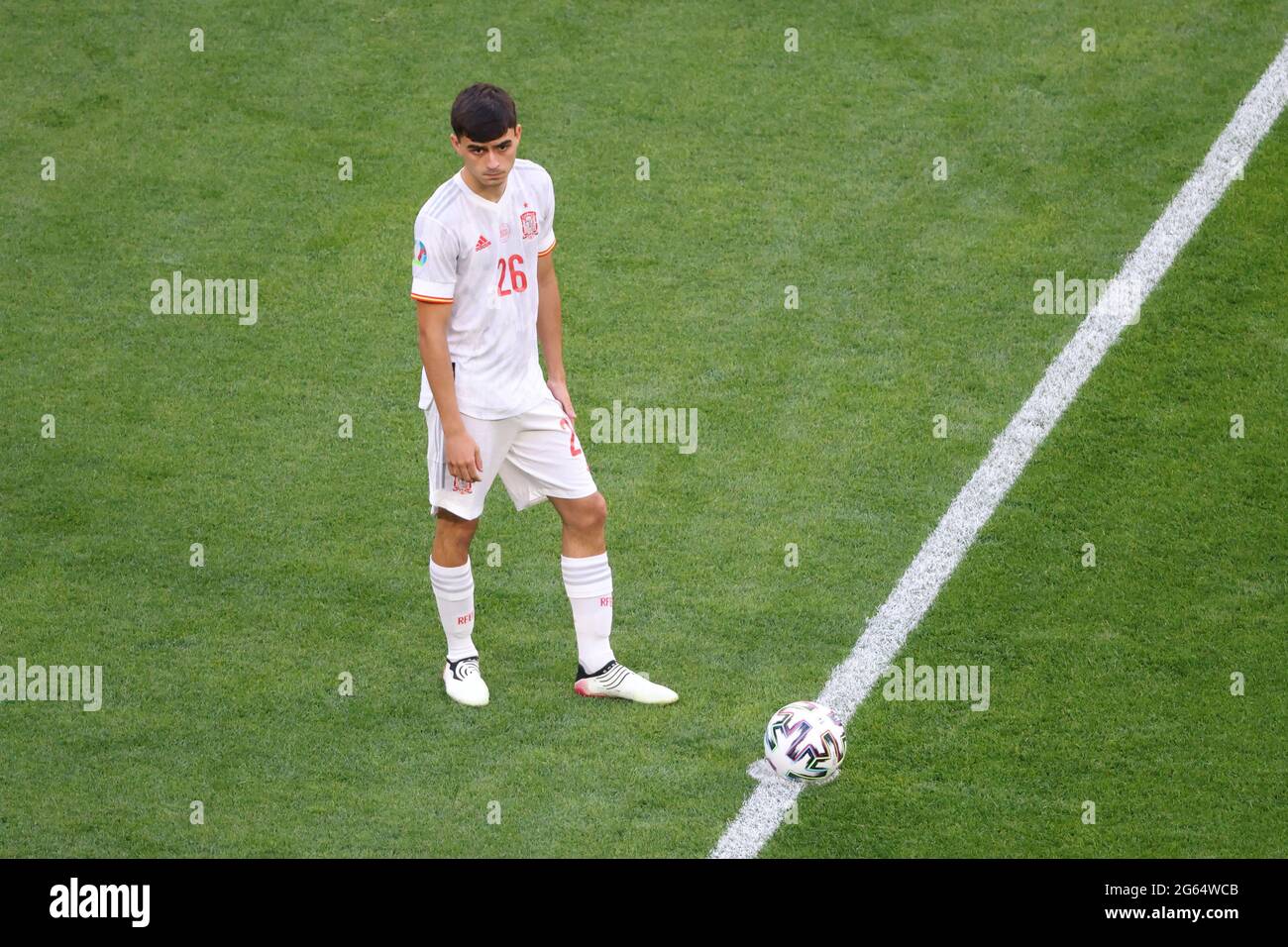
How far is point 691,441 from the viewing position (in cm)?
762

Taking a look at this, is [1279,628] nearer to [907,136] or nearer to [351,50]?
[907,136]

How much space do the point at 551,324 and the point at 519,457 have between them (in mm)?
540

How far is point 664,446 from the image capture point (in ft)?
25.0

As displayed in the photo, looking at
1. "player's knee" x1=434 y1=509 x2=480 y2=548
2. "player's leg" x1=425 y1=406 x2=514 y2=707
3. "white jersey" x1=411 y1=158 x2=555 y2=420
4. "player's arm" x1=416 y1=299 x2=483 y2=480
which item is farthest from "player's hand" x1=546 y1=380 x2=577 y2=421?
"player's knee" x1=434 y1=509 x2=480 y2=548

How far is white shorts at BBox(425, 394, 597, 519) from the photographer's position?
5.96 m

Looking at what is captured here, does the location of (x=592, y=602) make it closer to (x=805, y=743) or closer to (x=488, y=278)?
(x=805, y=743)

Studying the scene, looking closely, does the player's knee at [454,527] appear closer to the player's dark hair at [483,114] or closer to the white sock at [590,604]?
the white sock at [590,604]

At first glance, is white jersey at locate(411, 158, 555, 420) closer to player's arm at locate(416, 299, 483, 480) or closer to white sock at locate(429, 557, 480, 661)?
player's arm at locate(416, 299, 483, 480)

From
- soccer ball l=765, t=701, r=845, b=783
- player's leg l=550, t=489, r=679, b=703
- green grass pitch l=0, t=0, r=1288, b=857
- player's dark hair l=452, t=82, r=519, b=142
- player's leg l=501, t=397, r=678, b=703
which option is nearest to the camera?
player's dark hair l=452, t=82, r=519, b=142

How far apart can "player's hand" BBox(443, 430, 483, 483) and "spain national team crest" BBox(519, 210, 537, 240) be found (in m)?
0.77

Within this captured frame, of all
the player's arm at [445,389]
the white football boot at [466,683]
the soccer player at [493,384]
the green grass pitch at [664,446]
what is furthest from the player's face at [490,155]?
the green grass pitch at [664,446]

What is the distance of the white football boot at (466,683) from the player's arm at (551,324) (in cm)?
109

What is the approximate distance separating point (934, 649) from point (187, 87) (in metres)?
5.86

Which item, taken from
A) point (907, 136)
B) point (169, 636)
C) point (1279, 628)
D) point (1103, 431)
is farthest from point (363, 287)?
point (1279, 628)
